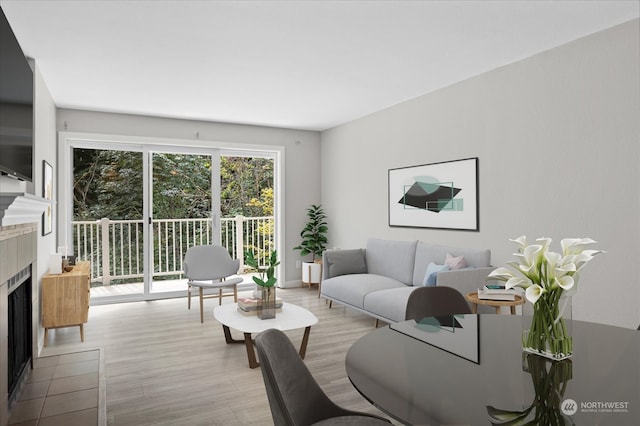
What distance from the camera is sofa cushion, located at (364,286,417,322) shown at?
399cm

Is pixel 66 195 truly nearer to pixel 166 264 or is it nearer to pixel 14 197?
pixel 166 264

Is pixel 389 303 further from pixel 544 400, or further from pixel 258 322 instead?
pixel 544 400

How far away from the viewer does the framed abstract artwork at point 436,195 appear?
4410mm

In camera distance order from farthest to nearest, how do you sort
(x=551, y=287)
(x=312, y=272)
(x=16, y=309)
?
1. (x=312, y=272)
2. (x=16, y=309)
3. (x=551, y=287)

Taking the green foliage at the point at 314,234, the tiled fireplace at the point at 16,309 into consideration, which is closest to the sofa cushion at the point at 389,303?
the green foliage at the point at 314,234

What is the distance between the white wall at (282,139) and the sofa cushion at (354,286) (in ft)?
5.95

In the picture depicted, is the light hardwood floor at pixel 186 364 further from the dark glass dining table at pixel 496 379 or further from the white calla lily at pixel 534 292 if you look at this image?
the white calla lily at pixel 534 292

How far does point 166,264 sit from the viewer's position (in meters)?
6.64

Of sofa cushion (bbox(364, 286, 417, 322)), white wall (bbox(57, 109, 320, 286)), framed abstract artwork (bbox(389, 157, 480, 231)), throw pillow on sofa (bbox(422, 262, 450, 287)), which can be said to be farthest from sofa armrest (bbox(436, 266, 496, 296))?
white wall (bbox(57, 109, 320, 286))

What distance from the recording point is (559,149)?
3.56 m

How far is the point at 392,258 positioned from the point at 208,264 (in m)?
2.36

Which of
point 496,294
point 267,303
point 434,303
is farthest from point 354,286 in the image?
point 434,303

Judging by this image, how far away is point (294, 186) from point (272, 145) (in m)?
0.76

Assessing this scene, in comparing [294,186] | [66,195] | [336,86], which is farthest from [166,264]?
[336,86]
